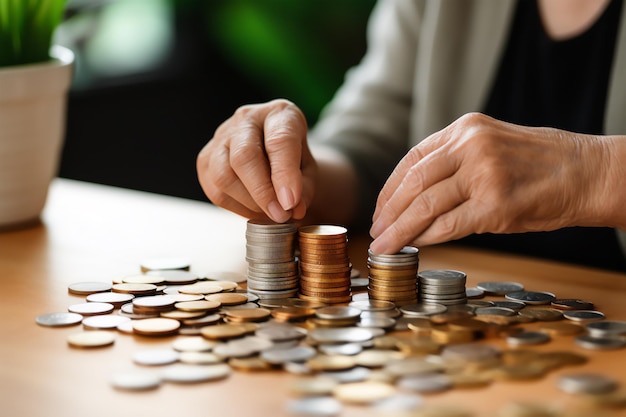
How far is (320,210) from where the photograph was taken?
1.57m

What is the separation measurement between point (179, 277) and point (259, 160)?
21cm

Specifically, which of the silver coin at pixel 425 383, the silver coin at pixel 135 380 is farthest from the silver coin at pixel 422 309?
the silver coin at pixel 135 380

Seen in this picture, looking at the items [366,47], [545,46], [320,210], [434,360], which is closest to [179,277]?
[320,210]

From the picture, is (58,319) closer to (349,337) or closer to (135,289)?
(135,289)

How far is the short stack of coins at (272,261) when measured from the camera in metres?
1.23

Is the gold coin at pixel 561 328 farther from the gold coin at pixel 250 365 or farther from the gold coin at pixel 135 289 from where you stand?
the gold coin at pixel 135 289

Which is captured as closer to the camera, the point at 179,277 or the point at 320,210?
the point at 179,277

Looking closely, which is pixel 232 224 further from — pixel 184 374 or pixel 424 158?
pixel 184 374

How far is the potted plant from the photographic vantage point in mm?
1562

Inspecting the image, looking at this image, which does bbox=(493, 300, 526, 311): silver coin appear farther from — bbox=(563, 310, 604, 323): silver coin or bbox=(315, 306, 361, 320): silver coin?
bbox=(315, 306, 361, 320): silver coin

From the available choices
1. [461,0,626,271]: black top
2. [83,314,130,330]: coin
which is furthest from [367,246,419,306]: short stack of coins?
[461,0,626,271]: black top

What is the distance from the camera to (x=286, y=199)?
49.9 inches

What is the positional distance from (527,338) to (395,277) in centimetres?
21

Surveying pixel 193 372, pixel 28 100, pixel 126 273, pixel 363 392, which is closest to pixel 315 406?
pixel 363 392
